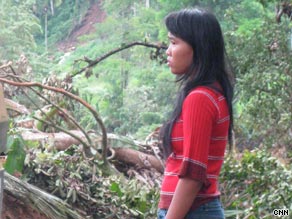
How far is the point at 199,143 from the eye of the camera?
145cm

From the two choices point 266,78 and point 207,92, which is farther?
point 266,78

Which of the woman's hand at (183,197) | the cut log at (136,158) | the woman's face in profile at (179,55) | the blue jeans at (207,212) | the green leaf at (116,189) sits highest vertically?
the woman's face in profile at (179,55)

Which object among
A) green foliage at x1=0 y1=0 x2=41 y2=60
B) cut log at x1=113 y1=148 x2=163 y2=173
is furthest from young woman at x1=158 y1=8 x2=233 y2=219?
green foliage at x1=0 y1=0 x2=41 y2=60

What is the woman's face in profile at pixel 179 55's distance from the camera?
1.54m

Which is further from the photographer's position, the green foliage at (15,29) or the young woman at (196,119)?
the green foliage at (15,29)

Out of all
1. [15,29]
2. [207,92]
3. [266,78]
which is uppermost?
[15,29]

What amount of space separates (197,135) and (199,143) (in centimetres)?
2

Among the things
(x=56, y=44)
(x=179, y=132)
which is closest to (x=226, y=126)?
(x=179, y=132)

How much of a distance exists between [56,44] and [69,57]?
2.89m

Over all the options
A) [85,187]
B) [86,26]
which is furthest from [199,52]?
[86,26]

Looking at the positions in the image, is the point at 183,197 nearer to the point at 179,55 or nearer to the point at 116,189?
the point at 179,55

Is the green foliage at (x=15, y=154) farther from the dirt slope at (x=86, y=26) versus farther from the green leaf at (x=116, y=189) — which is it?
the dirt slope at (x=86, y=26)

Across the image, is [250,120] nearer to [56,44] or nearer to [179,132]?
[179,132]

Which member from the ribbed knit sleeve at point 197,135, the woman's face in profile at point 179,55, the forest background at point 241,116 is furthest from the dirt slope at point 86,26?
the ribbed knit sleeve at point 197,135
